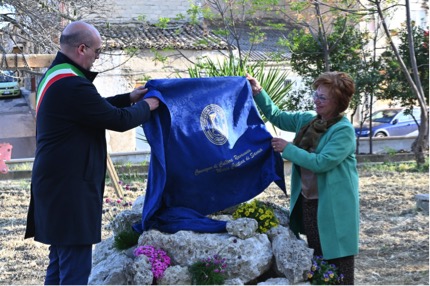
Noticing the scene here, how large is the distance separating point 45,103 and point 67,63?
26cm

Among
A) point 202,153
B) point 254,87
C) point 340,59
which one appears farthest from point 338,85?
point 340,59

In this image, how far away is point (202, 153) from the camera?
4.80 meters

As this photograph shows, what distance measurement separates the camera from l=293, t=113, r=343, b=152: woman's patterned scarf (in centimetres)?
446

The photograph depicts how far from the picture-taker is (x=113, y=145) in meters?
24.6

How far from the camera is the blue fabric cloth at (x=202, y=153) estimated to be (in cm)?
468

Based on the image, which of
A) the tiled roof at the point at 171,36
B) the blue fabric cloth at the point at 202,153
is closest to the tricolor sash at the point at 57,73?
the blue fabric cloth at the point at 202,153

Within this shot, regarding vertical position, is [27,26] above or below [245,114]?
above

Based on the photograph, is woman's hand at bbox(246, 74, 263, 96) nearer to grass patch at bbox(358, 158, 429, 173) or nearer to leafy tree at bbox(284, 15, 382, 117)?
grass patch at bbox(358, 158, 429, 173)

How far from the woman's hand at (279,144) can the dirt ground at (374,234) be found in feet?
7.05

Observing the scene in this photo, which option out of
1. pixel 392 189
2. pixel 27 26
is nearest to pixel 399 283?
pixel 392 189

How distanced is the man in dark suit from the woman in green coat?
1.20 m

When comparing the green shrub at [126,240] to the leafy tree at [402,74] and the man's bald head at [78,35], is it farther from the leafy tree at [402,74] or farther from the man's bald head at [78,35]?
the leafy tree at [402,74]

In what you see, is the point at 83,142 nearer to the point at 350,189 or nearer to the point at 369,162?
the point at 350,189

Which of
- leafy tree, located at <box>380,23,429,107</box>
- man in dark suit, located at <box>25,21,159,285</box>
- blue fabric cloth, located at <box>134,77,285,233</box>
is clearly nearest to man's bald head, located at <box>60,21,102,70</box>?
man in dark suit, located at <box>25,21,159,285</box>
